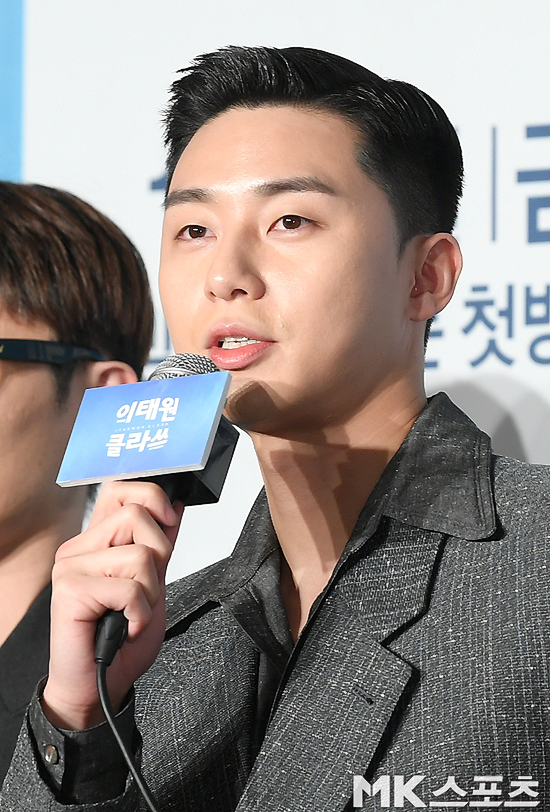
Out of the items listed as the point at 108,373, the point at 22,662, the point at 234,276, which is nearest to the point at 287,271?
the point at 234,276

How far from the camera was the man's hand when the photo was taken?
4.08ft

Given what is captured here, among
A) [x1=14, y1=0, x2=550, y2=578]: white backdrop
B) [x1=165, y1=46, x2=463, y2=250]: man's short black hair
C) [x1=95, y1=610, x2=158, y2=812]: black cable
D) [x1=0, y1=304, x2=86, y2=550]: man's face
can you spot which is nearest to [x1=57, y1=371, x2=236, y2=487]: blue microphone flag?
[x1=95, y1=610, x2=158, y2=812]: black cable

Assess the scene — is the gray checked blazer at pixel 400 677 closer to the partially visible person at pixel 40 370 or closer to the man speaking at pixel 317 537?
the man speaking at pixel 317 537

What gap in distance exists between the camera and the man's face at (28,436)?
1930mm

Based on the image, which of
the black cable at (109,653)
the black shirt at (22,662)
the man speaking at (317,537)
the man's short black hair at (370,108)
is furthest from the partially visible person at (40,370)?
the black cable at (109,653)

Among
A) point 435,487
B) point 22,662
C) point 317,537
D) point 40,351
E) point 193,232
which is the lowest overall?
point 22,662

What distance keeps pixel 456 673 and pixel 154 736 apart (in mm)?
509

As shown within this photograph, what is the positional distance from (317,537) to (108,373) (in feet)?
1.87

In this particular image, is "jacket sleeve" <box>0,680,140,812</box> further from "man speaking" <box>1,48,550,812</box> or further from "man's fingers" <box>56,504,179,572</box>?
"man's fingers" <box>56,504,179,572</box>

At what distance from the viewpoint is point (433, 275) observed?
1760 millimetres

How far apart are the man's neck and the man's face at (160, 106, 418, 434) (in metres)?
0.04

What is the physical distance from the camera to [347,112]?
1705 mm

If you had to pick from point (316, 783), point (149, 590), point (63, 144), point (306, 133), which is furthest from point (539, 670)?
point (63, 144)

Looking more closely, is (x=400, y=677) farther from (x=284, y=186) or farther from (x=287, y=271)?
(x=284, y=186)
